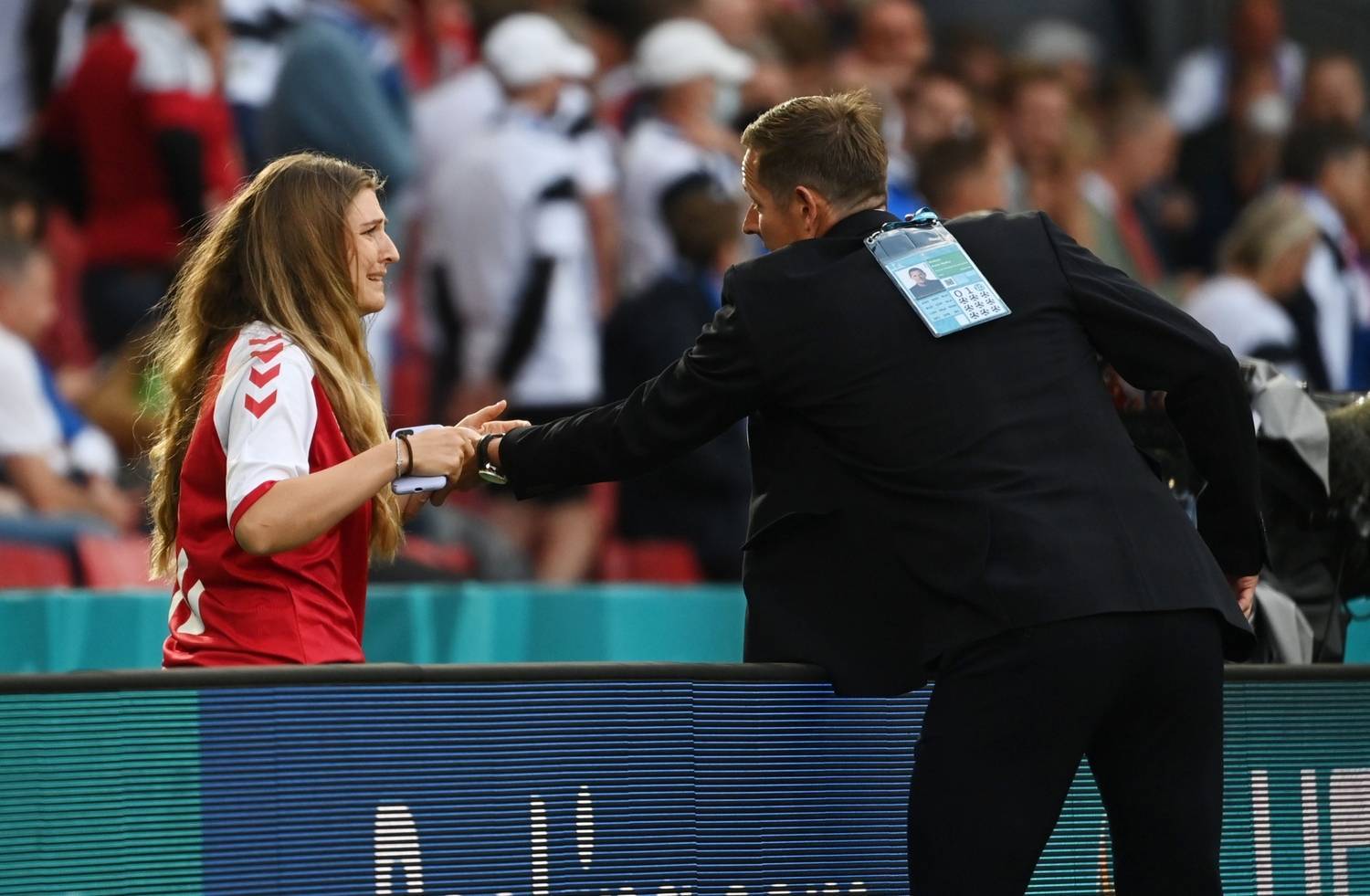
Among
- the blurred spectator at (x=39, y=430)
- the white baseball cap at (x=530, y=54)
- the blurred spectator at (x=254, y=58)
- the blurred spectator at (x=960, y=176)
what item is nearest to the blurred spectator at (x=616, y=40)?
the white baseball cap at (x=530, y=54)

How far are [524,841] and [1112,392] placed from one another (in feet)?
5.95

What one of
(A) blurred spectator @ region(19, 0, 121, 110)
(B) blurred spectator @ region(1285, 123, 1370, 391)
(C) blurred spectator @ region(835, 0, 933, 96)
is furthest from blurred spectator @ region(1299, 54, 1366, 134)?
(A) blurred spectator @ region(19, 0, 121, 110)

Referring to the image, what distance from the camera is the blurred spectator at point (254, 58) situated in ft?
27.1

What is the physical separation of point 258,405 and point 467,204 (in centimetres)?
488

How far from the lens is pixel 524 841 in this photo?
146 inches

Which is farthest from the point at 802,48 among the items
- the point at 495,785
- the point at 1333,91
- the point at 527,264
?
the point at 495,785

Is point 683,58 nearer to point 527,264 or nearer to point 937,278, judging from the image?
point 527,264

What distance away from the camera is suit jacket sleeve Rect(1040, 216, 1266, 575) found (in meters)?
3.73

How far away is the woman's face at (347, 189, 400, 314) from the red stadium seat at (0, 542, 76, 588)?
325 centimetres

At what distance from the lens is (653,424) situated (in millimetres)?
3920

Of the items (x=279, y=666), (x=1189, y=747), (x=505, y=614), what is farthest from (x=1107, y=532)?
(x=505, y=614)

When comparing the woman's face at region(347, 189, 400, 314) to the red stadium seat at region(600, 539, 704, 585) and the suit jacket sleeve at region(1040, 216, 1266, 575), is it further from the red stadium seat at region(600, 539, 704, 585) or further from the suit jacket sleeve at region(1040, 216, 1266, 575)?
the red stadium seat at region(600, 539, 704, 585)

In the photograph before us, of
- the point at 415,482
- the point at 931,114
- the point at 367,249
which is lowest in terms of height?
the point at 415,482

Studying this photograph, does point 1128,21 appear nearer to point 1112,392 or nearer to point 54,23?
point 54,23
